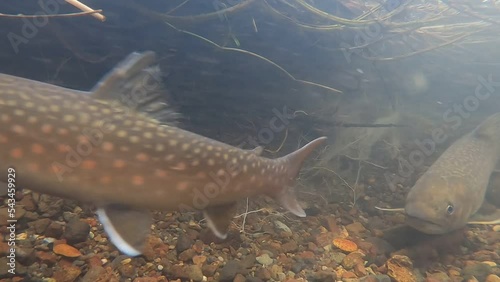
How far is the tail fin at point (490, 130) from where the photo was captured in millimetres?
6551

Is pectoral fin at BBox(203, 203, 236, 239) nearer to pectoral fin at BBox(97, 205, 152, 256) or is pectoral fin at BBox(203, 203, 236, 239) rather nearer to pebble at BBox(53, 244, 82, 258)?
pectoral fin at BBox(97, 205, 152, 256)

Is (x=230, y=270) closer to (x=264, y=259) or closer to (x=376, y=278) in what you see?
(x=264, y=259)

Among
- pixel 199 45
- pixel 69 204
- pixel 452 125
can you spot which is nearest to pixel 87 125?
pixel 69 204

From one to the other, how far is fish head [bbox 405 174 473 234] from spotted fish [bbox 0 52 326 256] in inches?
104

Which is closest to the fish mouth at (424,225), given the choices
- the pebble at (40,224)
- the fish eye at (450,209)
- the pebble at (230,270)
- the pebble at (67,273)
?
the fish eye at (450,209)

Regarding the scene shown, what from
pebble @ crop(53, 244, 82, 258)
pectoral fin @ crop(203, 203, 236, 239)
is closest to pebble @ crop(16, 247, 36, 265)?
pebble @ crop(53, 244, 82, 258)

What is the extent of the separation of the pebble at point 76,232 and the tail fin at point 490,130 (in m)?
6.55

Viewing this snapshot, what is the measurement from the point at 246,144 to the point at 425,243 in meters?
2.88

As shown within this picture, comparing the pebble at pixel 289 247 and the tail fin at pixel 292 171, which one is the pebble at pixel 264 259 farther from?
the tail fin at pixel 292 171

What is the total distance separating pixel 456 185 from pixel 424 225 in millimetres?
1056

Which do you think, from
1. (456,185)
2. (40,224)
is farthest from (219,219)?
(456,185)

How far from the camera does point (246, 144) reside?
5.90 m

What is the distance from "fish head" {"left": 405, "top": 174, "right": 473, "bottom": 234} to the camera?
14.2 feet

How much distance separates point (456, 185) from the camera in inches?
195
